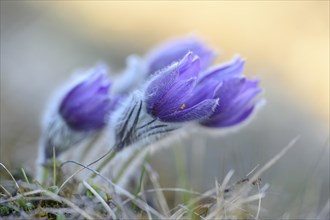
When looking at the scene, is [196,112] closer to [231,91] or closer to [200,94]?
[200,94]

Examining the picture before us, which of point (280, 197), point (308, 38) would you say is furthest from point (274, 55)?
point (280, 197)

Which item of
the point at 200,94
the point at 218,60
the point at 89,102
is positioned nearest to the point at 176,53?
the point at 89,102

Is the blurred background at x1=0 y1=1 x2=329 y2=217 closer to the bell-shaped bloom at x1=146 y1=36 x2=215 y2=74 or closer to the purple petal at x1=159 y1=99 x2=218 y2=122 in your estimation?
the bell-shaped bloom at x1=146 y1=36 x2=215 y2=74

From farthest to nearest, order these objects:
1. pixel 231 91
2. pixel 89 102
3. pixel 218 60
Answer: pixel 218 60, pixel 89 102, pixel 231 91

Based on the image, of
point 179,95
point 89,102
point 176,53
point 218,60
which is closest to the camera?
point 179,95

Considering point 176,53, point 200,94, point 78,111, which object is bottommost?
point 78,111

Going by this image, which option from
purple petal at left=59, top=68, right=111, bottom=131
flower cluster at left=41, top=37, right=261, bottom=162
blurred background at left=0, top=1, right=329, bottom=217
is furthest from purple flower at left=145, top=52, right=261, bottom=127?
purple petal at left=59, top=68, right=111, bottom=131
